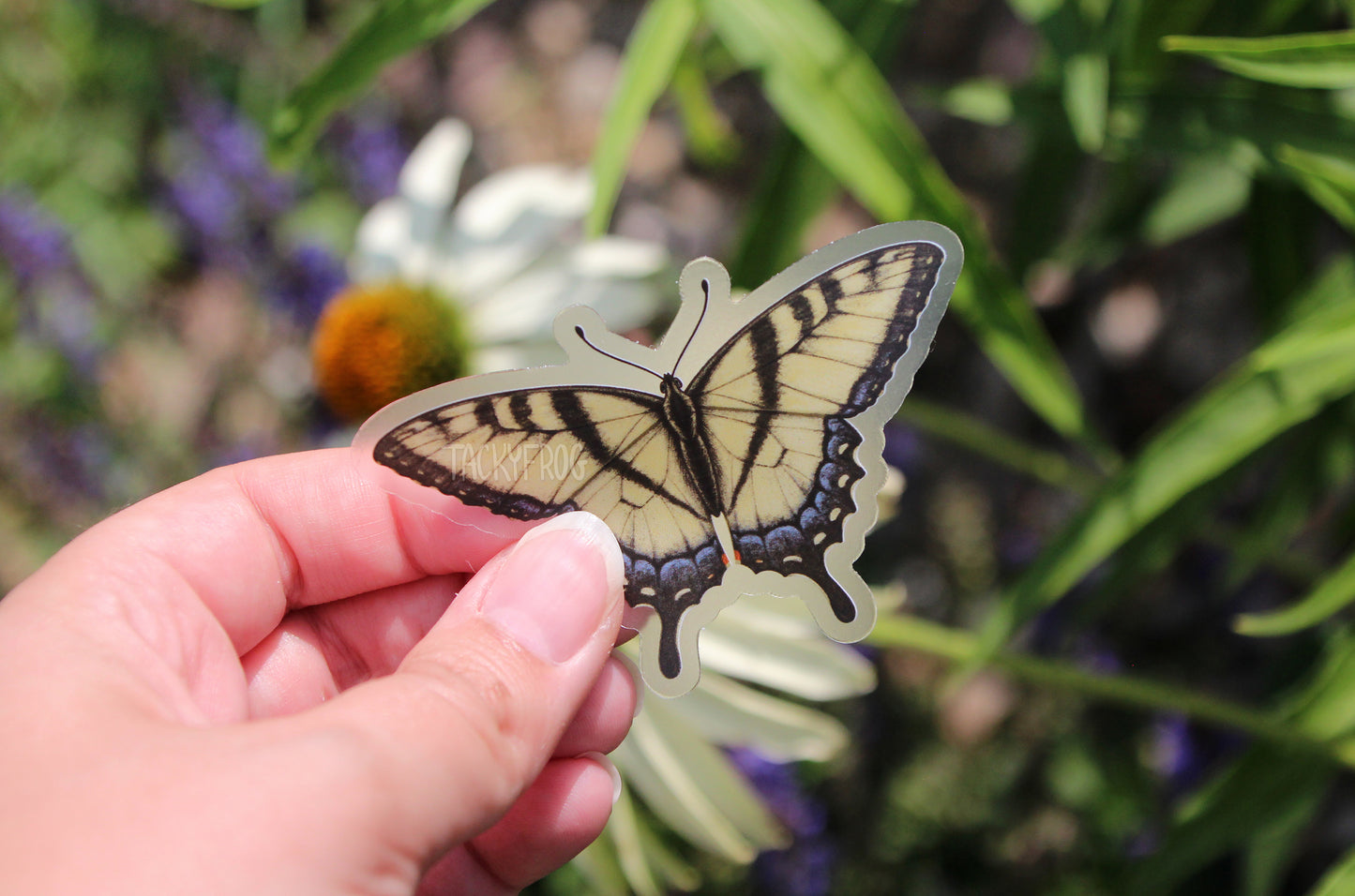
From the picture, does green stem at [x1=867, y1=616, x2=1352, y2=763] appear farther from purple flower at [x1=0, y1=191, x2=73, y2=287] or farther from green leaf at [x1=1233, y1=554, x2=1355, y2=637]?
purple flower at [x1=0, y1=191, x2=73, y2=287]

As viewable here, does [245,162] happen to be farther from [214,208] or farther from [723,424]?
[723,424]

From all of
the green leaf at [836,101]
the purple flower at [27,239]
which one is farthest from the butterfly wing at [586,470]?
the purple flower at [27,239]

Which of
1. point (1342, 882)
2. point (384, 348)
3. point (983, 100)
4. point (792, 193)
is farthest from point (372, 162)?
point (1342, 882)

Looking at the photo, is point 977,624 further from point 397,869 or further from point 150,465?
point 150,465

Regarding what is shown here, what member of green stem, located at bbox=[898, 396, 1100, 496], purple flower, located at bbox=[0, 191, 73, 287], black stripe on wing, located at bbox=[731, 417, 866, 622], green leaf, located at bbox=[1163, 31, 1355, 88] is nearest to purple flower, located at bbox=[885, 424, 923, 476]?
green stem, located at bbox=[898, 396, 1100, 496]

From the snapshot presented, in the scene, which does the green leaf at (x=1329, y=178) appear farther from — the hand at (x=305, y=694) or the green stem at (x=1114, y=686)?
the hand at (x=305, y=694)

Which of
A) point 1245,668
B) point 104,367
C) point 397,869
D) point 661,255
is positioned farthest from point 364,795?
point 104,367
